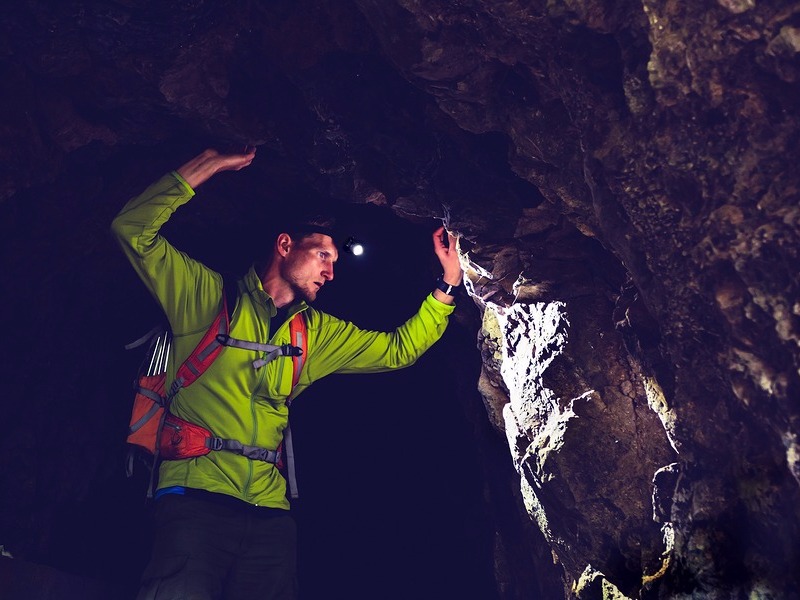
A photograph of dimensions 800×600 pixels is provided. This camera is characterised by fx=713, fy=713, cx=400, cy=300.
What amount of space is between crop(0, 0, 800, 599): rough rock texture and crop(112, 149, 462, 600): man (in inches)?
22.3

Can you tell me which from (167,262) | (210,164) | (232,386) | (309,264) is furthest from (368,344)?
(210,164)

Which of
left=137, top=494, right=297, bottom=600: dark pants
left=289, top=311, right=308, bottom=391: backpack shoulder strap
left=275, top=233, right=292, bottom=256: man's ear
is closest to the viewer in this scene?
left=137, top=494, right=297, bottom=600: dark pants

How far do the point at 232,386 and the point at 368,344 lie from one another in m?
1.25

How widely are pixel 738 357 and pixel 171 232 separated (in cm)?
492

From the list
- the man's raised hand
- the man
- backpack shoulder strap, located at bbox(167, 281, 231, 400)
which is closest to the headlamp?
the man

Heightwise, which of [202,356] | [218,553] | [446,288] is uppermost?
[446,288]

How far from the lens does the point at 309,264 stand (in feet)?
19.9

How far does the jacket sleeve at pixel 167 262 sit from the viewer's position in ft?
17.1

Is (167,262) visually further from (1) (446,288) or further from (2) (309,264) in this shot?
(1) (446,288)

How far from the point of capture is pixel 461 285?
609cm

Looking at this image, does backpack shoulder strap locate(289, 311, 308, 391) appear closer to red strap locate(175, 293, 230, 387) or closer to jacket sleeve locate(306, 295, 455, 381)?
jacket sleeve locate(306, 295, 455, 381)

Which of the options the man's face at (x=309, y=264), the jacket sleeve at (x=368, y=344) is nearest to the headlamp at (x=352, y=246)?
the man's face at (x=309, y=264)

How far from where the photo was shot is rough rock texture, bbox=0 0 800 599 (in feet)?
10.4

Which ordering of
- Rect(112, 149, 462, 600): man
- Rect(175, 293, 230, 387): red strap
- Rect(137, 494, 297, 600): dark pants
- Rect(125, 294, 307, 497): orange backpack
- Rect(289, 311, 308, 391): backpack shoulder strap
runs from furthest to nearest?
Rect(289, 311, 308, 391): backpack shoulder strap → Rect(175, 293, 230, 387): red strap → Rect(125, 294, 307, 497): orange backpack → Rect(112, 149, 462, 600): man → Rect(137, 494, 297, 600): dark pants
